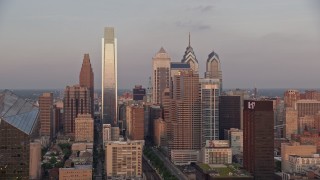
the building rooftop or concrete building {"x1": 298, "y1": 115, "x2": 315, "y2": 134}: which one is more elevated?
the building rooftop

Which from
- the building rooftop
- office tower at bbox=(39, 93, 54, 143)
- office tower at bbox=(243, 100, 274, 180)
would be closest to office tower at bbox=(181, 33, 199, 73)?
office tower at bbox=(39, 93, 54, 143)

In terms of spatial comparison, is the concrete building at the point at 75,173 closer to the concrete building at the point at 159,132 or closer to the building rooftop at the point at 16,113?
the building rooftop at the point at 16,113

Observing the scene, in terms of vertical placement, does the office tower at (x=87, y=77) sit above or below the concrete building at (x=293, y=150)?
above

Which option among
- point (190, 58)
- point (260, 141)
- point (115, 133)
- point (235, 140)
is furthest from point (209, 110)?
point (190, 58)

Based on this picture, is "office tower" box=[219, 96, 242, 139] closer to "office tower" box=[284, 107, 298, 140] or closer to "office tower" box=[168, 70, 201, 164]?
"office tower" box=[168, 70, 201, 164]

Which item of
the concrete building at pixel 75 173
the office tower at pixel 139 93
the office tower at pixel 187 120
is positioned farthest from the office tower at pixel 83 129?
the office tower at pixel 139 93

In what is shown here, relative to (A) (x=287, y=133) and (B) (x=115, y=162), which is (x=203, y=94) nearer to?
(A) (x=287, y=133)
